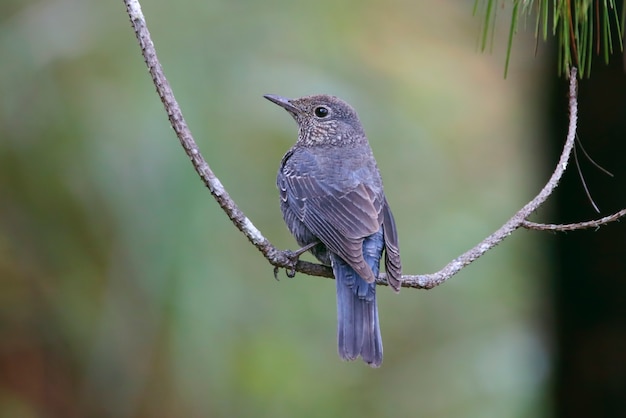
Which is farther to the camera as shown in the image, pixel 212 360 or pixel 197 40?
pixel 212 360

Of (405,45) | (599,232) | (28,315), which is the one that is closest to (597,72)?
(599,232)

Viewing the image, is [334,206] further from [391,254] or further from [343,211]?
[391,254]

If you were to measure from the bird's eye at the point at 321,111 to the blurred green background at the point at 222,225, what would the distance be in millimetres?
1063

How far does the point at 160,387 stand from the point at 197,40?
2583 millimetres

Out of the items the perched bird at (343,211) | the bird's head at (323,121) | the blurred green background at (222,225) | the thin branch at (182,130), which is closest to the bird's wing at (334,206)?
the perched bird at (343,211)

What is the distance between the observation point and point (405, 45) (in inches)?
311

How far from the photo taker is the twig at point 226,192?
3297mm

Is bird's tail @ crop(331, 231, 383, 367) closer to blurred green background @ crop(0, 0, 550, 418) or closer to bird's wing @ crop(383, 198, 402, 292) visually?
bird's wing @ crop(383, 198, 402, 292)

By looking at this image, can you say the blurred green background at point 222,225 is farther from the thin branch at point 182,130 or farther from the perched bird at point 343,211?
the thin branch at point 182,130

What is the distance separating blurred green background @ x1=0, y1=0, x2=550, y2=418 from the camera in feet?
19.7

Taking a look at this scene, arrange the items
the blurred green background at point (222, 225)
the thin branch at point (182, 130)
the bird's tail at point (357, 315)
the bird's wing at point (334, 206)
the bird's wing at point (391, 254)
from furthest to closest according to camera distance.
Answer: the blurred green background at point (222, 225)
the bird's wing at point (334, 206)
the bird's tail at point (357, 315)
the bird's wing at point (391, 254)
the thin branch at point (182, 130)

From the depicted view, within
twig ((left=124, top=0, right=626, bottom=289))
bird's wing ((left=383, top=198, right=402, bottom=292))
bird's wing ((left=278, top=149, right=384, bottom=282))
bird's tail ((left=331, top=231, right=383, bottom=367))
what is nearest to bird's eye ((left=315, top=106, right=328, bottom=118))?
bird's wing ((left=278, top=149, right=384, bottom=282))

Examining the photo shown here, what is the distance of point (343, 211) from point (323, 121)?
0.88 m

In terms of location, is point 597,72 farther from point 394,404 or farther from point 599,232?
point 394,404
